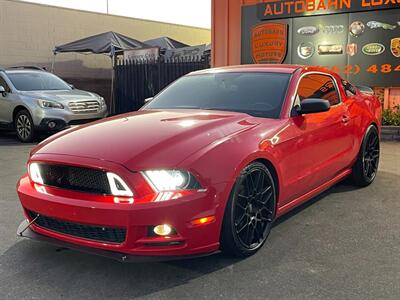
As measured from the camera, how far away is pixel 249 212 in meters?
3.39

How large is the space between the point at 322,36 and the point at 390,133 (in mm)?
2782

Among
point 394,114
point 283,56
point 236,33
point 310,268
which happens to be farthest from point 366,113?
point 236,33

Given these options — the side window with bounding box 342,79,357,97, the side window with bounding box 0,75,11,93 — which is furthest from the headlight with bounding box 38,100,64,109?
the side window with bounding box 342,79,357,97

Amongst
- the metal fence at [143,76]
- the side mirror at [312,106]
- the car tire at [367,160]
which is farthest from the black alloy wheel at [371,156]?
the metal fence at [143,76]

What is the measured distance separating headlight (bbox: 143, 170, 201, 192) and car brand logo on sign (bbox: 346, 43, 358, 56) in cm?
847

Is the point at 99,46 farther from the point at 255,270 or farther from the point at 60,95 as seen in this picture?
the point at 255,270

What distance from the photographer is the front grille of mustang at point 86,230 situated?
9.57 ft

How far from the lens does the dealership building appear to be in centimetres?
994

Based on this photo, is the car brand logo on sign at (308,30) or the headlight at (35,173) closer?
the headlight at (35,173)

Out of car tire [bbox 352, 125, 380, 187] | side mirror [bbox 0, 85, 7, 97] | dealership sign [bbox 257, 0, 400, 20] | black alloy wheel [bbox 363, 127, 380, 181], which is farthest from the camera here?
side mirror [bbox 0, 85, 7, 97]

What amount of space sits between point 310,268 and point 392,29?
8.15 metres

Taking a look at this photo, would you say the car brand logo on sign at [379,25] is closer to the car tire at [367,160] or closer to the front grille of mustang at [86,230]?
the car tire at [367,160]

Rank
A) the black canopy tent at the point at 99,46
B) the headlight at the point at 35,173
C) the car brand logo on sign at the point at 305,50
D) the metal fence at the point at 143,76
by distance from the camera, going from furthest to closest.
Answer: the black canopy tent at the point at 99,46, the metal fence at the point at 143,76, the car brand logo on sign at the point at 305,50, the headlight at the point at 35,173

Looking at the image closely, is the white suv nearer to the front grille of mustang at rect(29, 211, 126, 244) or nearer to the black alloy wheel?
the black alloy wheel
